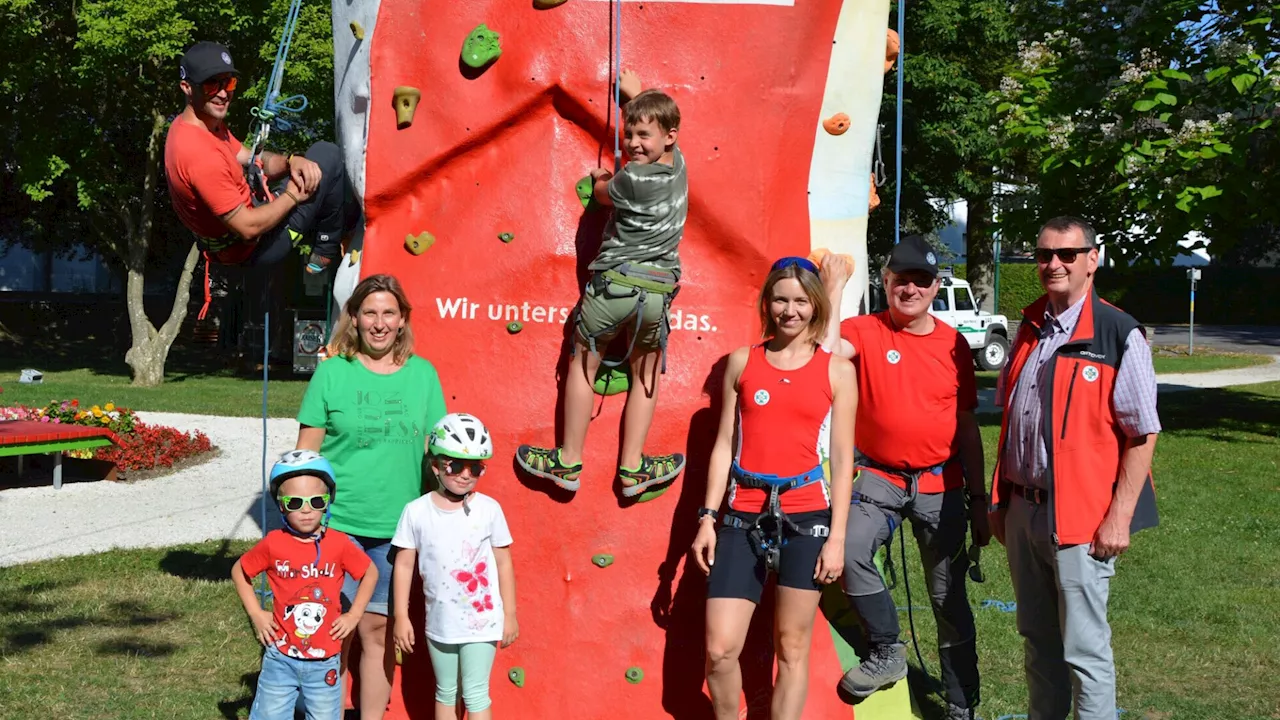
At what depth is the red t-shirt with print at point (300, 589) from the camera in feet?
15.1

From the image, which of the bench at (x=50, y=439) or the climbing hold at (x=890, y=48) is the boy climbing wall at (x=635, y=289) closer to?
the climbing hold at (x=890, y=48)

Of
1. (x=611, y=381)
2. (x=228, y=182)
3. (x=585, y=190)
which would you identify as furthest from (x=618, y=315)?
(x=228, y=182)

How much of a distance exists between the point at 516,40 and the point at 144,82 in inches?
795

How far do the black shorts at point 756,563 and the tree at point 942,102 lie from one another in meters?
19.2

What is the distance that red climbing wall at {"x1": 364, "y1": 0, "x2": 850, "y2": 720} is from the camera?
5.57 metres

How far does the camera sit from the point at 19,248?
148ft

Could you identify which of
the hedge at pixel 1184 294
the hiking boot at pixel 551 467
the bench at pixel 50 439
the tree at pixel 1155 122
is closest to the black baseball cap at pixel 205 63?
the hiking boot at pixel 551 467

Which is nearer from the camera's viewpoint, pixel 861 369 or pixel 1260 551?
pixel 861 369

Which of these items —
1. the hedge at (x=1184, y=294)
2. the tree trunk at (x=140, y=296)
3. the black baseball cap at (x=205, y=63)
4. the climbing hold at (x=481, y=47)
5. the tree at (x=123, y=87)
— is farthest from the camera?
the hedge at (x=1184, y=294)

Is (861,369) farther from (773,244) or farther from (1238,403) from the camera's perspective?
(1238,403)

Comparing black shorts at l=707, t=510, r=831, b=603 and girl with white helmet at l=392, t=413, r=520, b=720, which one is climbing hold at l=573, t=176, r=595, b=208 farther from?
black shorts at l=707, t=510, r=831, b=603

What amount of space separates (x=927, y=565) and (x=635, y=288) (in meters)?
1.82

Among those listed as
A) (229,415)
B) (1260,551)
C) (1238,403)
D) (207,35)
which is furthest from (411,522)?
(207,35)

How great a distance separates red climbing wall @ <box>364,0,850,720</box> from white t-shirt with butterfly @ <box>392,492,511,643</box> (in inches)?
28.4
